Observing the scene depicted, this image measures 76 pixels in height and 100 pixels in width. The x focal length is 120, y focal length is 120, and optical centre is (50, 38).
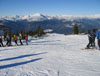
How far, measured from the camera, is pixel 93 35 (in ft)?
37.9

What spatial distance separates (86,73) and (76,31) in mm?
82393

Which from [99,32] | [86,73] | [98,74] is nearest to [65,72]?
[86,73]

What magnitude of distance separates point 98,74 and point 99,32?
21.9ft

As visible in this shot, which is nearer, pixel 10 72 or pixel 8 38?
pixel 10 72

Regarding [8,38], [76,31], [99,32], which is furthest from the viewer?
[76,31]

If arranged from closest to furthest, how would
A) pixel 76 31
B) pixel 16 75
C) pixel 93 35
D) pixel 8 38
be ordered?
pixel 16 75 → pixel 93 35 → pixel 8 38 → pixel 76 31

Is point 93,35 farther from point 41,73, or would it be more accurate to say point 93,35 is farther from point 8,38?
point 8,38

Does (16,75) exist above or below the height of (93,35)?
below

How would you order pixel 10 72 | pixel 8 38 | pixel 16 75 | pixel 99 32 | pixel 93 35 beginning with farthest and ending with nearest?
pixel 8 38 < pixel 93 35 < pixel 99 32 < pixel 10 72 < pixel 16 75

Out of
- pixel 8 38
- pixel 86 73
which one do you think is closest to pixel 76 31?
pixel 8 38

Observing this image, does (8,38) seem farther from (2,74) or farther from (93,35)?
(2,74)

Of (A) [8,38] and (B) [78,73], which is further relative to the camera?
(A) [8,38]

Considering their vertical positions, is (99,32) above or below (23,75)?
above

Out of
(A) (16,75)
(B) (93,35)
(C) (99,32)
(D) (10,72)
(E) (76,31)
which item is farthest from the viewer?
(E) (76,31)
